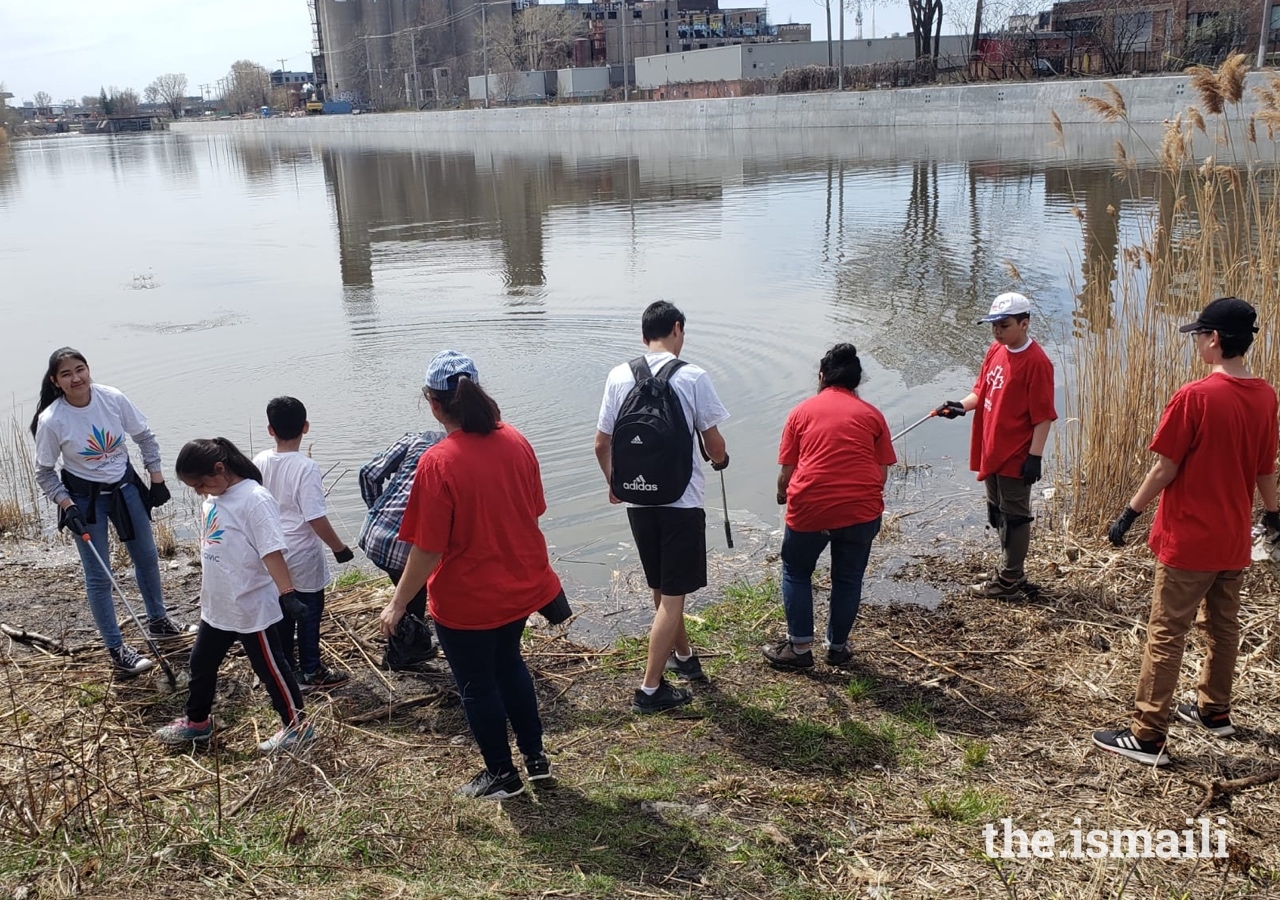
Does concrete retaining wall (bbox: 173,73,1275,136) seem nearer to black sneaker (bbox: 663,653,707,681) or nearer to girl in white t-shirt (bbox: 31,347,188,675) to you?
black sneaker (bbox: 663,653,707,681)

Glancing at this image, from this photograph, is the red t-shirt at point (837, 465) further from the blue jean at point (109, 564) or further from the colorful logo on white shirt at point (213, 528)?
the blue jean at point (109, 564)

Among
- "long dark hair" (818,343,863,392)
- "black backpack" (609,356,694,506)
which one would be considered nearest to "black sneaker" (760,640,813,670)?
"black backpack" (609,356,694,506)

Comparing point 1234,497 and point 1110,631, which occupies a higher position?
point 1234,497

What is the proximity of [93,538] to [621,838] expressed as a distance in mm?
3417

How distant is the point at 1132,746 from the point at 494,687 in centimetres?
251

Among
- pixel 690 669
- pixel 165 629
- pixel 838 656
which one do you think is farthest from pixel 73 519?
pixel 838 656

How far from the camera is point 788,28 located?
130 metres

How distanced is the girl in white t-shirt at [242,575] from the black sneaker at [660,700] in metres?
1.44

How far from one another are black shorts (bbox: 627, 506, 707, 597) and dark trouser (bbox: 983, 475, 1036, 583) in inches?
82.1

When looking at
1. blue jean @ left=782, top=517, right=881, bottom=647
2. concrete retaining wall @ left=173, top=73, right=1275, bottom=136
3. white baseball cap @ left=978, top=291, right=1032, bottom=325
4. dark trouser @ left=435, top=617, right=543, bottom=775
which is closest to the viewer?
dark trouser @ left=435, top=617, right=543, bottom=775

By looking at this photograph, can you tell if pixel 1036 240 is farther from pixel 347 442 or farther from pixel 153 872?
pixel 153 872

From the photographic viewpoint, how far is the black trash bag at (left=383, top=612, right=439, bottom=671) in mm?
5266

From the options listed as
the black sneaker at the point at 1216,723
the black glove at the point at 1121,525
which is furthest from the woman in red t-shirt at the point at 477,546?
the black sneaker at the point at 1216,723

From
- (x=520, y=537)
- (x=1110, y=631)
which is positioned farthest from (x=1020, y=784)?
(x=520, y=537)
